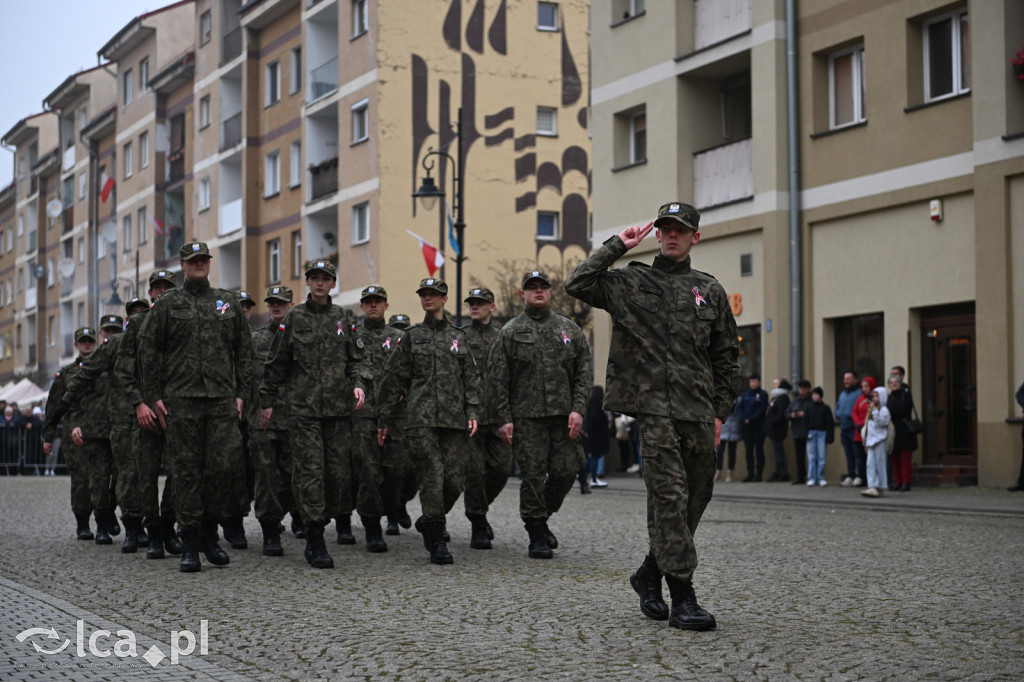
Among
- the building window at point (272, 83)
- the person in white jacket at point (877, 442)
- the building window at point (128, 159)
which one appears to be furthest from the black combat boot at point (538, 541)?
the building window at point (128, 159)

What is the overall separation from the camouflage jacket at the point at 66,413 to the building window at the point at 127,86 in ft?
160

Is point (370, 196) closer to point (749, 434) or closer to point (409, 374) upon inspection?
point (749, 434)

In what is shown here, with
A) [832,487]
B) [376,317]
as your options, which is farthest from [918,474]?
[376,317]

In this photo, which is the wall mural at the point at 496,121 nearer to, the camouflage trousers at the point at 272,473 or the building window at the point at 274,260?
the building window at the point at 274,260

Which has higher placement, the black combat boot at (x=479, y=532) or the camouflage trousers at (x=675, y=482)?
the camouflage trousers at (x=675, y=482)

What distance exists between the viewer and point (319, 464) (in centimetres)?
1106

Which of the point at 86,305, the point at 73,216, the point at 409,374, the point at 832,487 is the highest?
the point at 73,216

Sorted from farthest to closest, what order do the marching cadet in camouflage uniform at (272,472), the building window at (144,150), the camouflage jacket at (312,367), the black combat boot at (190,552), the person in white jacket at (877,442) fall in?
the building window at (144,150), the person in white jacket at (877,442), the marching cadet in camouflage uniform at (272,472), the camouflage jacket at (312,367), the black combat boot at (190,552)

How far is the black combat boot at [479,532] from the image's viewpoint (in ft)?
40.0

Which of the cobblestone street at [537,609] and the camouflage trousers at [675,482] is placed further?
the camouflage trousers at [675,482]

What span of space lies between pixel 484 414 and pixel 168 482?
2598 mm

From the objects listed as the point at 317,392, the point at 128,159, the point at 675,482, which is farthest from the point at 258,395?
the point at 128,159

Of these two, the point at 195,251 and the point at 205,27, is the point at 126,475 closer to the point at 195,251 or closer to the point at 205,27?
the point at 195,251

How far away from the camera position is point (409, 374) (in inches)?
467
